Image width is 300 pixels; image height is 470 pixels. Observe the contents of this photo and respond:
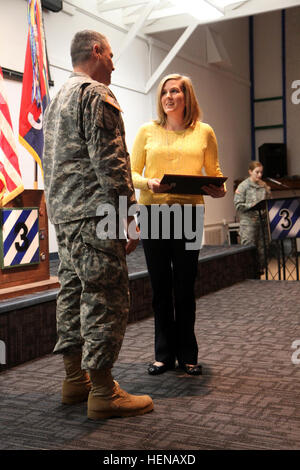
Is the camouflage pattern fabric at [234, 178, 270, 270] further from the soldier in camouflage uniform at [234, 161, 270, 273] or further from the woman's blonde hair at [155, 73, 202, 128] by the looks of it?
the woman's blonde hair at [155, 73, 202, 128]

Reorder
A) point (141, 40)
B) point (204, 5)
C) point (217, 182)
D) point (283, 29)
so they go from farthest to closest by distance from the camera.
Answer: point (283, 29)
point (141, 40)
point (204, 5)
point (217, 182)

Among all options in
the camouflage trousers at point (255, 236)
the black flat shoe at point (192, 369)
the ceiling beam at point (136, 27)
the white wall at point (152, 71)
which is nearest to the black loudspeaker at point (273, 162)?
the white wall at point (152, 71)

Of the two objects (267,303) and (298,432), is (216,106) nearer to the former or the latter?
(267,303)

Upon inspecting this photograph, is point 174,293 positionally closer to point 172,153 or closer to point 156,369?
point 156,369

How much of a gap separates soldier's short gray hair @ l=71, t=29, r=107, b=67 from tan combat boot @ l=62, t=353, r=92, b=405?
38.5 inches

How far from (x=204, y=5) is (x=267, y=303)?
366 centimetres

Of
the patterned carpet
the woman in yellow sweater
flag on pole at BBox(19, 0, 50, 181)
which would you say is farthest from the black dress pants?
flag on pole at BBox(19, 0, 50, 181)

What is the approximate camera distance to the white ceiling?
5711 millimetres

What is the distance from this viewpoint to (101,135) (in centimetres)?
156

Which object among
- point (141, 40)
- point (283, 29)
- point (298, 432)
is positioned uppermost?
point (283, 29)

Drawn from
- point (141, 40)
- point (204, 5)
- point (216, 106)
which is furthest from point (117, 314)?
point (216, 106)

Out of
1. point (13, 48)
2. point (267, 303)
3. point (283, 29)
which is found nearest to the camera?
point (267, 303)

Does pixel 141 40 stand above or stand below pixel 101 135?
above

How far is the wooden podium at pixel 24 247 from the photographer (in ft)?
8.83
